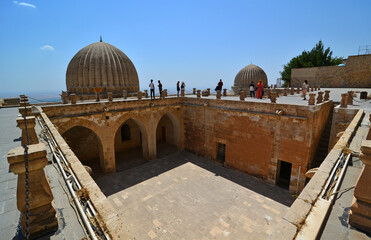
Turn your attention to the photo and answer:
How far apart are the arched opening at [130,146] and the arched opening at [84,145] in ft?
5.13

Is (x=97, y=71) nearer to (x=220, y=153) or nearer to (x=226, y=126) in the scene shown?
(x=226, y=126)

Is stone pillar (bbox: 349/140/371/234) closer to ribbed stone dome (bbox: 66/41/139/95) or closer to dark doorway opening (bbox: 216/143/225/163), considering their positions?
dark doorway opening (bbox: 216/143/225/163)

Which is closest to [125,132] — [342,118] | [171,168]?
[171,168]

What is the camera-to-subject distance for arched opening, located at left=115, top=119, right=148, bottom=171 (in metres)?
13.4

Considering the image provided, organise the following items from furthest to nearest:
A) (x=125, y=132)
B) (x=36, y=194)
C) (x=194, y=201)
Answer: (x=125, y=132)
(x=194, y=201)
(x=36, y=194)

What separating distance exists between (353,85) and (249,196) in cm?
2441

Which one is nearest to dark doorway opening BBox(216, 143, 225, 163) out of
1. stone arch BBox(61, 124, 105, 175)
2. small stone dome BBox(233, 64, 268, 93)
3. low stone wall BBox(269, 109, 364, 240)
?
stone arch BBox(61, 124, 105, 175)

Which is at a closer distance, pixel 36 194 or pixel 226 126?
pixel 36 194

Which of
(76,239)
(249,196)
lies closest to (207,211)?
(249,196)

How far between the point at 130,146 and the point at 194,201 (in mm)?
8976

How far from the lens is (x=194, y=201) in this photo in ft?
29.1

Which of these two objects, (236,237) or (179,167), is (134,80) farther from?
(236,237)

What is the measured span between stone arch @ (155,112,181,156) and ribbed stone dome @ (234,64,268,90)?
Result: 982 centimetres

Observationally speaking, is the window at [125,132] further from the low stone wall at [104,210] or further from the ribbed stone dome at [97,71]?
the low stone wall at [104,210]
